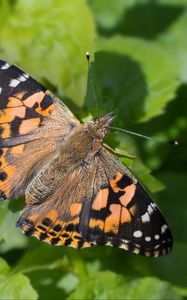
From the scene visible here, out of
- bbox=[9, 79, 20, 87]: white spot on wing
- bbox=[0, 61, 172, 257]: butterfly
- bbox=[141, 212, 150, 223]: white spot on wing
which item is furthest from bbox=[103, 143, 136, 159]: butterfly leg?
bbox=[9, 79, 20, 87]: white spot on wing

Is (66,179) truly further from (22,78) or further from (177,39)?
(177,39)

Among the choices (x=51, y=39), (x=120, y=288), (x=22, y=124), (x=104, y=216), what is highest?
(x=51, y=39)

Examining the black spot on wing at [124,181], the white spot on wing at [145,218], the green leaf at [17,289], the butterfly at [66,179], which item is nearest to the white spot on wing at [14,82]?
the butterfly at [66,179]

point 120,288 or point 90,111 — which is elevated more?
point 90,111

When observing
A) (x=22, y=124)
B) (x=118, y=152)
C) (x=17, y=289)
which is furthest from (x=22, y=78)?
(x=17, y=289)

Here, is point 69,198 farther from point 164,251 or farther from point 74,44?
point 74,44

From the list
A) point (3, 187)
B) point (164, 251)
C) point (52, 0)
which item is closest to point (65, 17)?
point (52, 0)

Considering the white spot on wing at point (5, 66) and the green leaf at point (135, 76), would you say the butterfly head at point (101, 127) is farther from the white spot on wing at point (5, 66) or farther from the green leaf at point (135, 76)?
the green leaf at point (135, 76)
